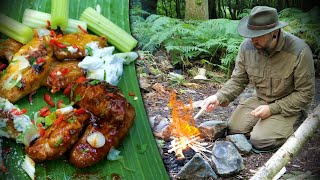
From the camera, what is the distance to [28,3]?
2.97 ft

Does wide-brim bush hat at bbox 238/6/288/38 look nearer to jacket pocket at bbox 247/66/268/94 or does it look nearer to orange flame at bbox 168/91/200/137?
jacket pocket at bbox 247/66/268/94

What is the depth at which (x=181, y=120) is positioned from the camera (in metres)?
1.24

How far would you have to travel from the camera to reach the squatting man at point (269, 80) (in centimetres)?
117

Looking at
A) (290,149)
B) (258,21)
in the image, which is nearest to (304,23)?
(258,21)

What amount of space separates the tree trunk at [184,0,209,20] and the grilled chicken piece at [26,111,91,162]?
407 millimetres

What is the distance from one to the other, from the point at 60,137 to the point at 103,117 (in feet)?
0.31

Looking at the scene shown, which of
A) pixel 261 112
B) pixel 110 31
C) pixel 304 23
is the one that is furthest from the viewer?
pixel 261 112

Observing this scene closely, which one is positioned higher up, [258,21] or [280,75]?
[258,21]

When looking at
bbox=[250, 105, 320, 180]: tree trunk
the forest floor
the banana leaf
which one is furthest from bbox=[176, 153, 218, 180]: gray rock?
the banana leaf

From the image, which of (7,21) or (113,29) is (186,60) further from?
(7,21)

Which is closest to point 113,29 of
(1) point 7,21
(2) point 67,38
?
(2) point 67,38

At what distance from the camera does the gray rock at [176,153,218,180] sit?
1155 millimetres

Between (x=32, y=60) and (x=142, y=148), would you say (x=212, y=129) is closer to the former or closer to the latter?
(x=142, y=148)

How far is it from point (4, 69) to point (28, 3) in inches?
5.7
